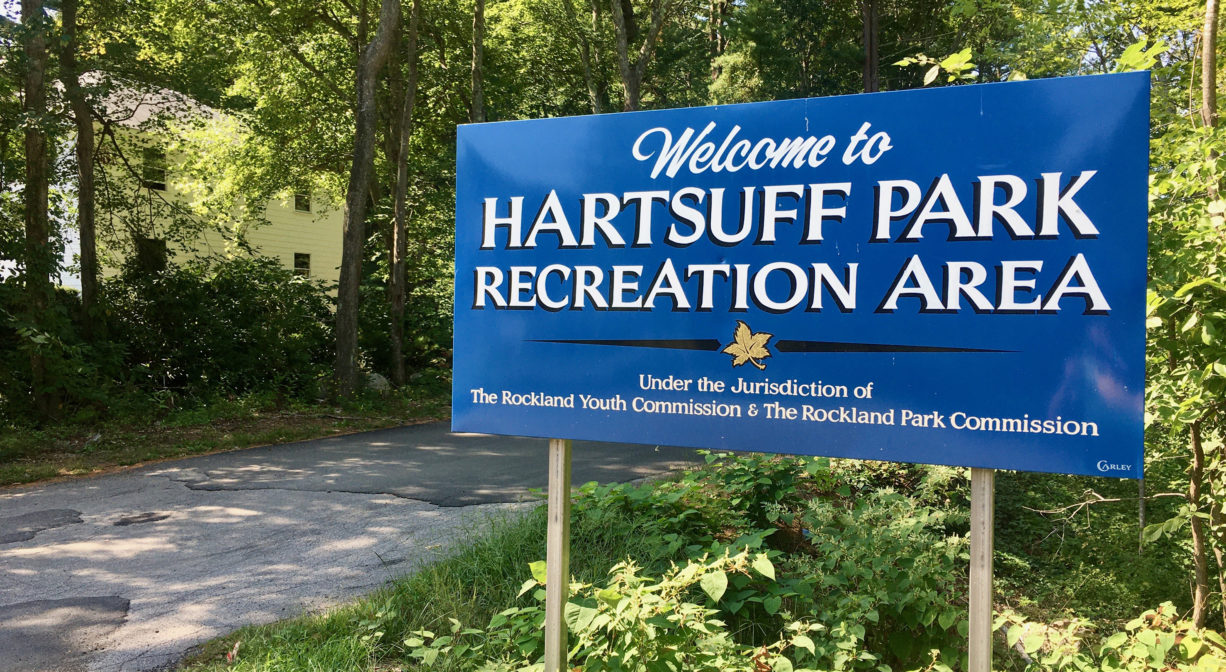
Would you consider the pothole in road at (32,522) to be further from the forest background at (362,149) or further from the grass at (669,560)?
the forest background at (362,149)

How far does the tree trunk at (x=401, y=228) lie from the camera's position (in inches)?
714

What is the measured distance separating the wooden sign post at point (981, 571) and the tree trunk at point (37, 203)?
1274cm

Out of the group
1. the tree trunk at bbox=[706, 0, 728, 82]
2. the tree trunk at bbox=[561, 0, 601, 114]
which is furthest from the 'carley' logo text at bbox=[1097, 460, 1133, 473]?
the tree trunk at bbox=[706, 0, 728, 82]

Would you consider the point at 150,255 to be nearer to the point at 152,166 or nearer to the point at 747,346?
the point at 152,166

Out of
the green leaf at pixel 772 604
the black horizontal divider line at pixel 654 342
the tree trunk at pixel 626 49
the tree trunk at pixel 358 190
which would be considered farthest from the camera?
the tree trunk at pixel 626 49

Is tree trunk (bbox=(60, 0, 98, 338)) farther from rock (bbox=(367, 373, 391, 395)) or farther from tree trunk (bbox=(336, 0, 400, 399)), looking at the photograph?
rock (bbox=(367, 373, 391, 395))

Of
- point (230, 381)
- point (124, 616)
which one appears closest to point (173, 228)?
point (230, 381)

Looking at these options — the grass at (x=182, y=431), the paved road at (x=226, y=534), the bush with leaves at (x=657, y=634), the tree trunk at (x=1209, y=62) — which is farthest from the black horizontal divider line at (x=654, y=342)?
the grass at (x=182, y=431)

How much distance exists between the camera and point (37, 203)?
1244 cm

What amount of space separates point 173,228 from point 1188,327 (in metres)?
16.7

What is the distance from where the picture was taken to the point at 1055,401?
2627 millimetres

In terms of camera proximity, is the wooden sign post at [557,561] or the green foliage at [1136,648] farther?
the wooden sign post at [557,561]

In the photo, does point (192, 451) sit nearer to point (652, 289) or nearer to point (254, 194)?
point (652, 289)

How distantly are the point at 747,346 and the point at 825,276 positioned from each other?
1.18 feet
